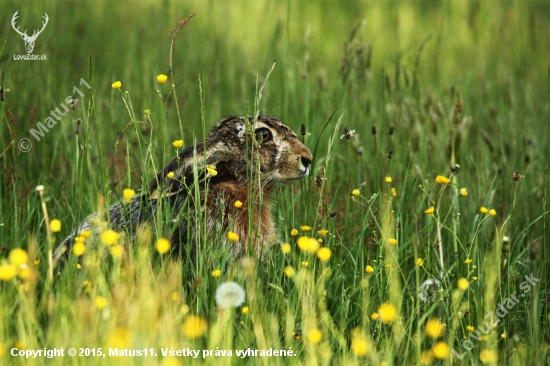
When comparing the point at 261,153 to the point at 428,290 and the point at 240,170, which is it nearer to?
the point at 240,170

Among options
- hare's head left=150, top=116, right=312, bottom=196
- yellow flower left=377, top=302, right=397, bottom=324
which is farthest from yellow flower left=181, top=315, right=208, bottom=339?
hare's head left=150, top=116, right=312, bottom=196

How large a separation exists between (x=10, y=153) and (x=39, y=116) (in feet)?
2.59

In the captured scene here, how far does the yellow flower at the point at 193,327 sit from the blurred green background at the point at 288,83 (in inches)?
42.3

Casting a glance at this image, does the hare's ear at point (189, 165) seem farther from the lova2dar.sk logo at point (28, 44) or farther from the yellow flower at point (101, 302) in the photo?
the lova2dar.sk logo at point (28, 44)

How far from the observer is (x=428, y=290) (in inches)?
162

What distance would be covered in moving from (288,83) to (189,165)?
316 cm

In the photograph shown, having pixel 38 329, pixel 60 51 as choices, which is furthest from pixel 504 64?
pixel 38 329

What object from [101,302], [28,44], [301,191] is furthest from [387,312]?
[28,44]

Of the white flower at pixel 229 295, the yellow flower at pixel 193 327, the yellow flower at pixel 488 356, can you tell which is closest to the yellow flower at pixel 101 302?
the yellow flower at pixel 193 327

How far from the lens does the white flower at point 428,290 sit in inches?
154

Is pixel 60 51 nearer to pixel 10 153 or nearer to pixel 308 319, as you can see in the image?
pixel 10 153

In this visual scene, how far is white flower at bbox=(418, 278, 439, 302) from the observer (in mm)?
3920

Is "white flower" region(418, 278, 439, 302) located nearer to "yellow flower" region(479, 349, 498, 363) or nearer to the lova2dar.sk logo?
"yellow flower" region(479, 349, 498, 363)

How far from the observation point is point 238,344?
11.2 feet
